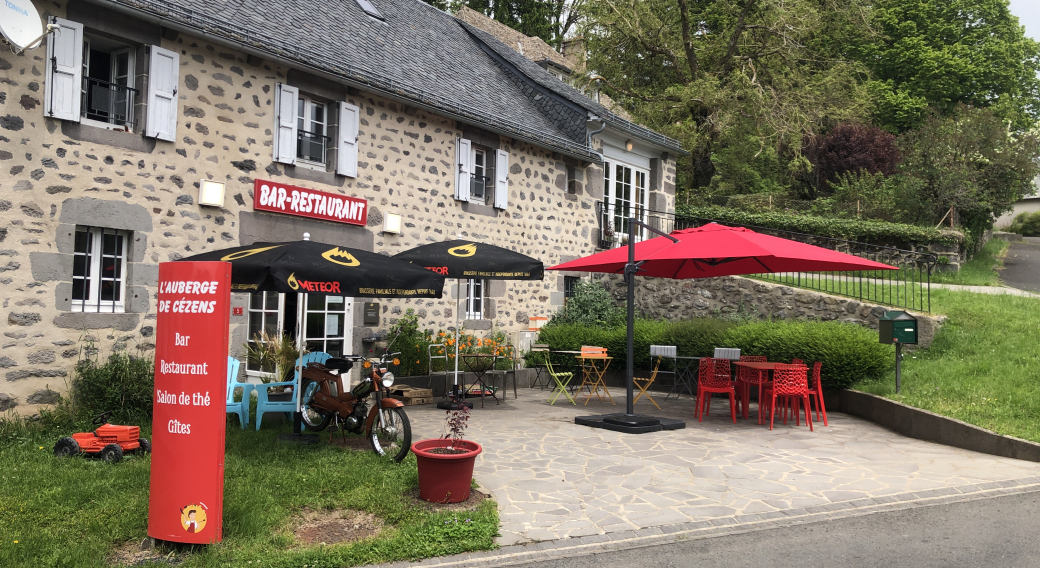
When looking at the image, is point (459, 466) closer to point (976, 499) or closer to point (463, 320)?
point (976, 499)

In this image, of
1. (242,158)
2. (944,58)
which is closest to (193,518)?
(242,158)

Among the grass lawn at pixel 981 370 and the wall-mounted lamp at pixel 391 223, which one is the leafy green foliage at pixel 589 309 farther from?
the grass lawn at pixel 981 370

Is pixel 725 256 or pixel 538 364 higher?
pixel 725 256

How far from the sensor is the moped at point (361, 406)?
6.39 meters

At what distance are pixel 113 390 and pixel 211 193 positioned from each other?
2.49m

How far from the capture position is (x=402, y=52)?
41.3 feet

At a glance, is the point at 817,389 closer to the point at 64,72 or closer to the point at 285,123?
Result: the point at 285,123

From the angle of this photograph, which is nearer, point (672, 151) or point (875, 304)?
point (875, 304)

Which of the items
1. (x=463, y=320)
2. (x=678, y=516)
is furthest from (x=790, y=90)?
(x=678, y=516)

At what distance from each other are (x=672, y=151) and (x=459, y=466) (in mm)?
13248

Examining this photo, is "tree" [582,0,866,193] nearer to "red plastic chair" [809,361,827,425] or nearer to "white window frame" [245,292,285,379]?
"red plastic chair" [809,361,827,425]

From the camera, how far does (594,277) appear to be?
1516 centimetres

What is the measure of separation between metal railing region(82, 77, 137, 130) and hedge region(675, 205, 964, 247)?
12095 mm

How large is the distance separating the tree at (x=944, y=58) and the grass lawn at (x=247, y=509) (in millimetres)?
27769
